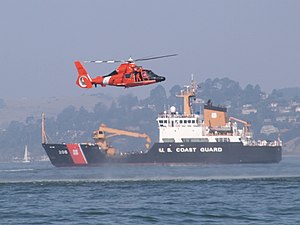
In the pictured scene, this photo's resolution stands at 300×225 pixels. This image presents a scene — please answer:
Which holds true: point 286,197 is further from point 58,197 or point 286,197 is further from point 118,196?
point 58,197

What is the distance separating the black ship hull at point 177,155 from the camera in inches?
5541

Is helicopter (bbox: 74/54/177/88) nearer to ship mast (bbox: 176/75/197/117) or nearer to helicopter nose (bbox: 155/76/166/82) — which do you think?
helicopter nose (bbox: 155/76/166/82)

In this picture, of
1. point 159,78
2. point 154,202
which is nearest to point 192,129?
point 159,78

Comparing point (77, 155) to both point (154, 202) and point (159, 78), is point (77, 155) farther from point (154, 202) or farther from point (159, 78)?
point (154, 202)

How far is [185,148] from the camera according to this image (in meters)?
141

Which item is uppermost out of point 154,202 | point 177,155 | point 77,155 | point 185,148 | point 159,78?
point 159,78

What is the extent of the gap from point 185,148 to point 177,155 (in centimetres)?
155

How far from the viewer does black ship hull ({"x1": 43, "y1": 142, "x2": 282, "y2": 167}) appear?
141m

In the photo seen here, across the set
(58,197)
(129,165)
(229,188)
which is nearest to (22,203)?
(58,197)

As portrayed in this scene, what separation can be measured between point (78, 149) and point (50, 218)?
91398mm

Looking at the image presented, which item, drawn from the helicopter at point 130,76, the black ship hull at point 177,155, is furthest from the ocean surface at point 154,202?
the black ship hull at point 177,155

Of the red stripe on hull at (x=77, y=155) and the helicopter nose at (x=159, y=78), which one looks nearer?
the helicopter nose at (x=159, y=78)

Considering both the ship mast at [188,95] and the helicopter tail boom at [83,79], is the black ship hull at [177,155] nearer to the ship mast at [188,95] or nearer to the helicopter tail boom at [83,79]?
the ship mast at [188,95]

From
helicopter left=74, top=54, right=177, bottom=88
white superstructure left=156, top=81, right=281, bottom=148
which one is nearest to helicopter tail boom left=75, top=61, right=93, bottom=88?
helicopter left=74, top=54, right=177, bottom=88
